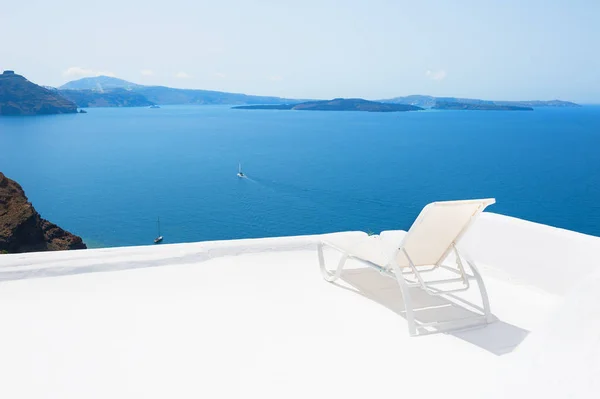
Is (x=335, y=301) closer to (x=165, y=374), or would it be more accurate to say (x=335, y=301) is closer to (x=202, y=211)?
(x=165, y=374)

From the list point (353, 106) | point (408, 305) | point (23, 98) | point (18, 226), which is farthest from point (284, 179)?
point (353, 106)

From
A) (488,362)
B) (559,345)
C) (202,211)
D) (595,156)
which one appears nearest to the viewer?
(559,345)

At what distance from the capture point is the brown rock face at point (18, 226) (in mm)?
17438

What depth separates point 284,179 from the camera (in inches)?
1836

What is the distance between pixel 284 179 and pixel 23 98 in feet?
336

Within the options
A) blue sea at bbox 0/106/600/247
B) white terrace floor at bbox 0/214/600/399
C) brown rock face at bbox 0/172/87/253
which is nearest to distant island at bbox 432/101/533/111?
blue sea at bbox 0/106/600/247

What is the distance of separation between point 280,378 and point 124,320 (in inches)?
44.6

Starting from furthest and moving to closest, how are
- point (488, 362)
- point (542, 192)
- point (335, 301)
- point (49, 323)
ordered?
1. point (542, 192)
2. point (335, 301)
3. point (49, 323)
4. point (488, 362)

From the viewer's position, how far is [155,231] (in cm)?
3338

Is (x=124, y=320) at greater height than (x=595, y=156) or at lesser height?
greater

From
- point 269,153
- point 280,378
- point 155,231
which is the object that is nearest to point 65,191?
point 155,231

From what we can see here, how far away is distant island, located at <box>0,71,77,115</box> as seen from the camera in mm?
116125

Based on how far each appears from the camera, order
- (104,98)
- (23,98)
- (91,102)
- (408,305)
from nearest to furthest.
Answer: (408,305)
(23,98)
(91,102)
(104,98)

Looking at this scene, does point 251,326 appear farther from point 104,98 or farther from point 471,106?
point 104,98
